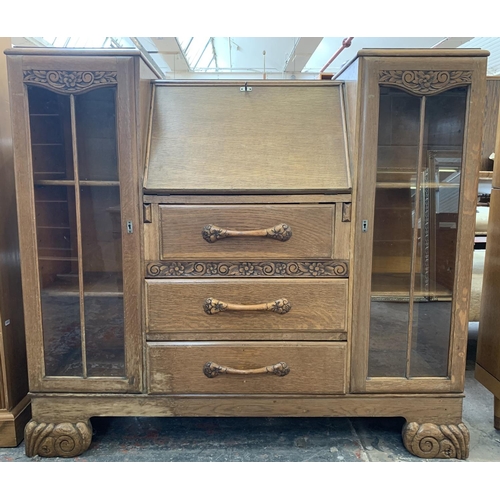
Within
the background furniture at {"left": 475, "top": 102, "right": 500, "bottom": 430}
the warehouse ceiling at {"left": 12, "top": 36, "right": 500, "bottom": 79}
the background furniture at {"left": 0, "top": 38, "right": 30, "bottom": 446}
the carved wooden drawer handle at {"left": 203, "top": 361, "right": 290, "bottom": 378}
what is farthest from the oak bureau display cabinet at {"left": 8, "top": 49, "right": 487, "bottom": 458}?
the warehouse ceiling at {"left": 12, "top": 36, "right": 500, "bottom": 79}

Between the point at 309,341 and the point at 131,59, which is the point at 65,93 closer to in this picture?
the point at 131,59

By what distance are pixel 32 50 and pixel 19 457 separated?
3.61 ft

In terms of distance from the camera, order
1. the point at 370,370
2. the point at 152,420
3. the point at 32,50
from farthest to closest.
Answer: the point at 152,420 < the point at 370,370 < the point at 32,50

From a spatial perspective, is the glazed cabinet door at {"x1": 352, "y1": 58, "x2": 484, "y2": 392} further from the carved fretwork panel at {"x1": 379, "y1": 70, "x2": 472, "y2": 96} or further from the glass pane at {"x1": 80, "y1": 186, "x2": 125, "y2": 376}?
the glass pane at {"x1": 80, "y1": 186, "x2": 125, "y2": 376}

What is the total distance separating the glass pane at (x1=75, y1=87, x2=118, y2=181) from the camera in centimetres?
94

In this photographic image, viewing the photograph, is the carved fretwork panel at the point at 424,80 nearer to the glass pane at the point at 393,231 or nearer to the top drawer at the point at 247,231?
the glass pane at the point at 393,231

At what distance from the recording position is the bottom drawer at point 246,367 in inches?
38.9

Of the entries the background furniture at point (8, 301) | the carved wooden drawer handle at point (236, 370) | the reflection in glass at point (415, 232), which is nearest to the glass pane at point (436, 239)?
the reflection in glass at point (415, 232)

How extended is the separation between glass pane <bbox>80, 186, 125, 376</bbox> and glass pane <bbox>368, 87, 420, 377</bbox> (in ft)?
2.31

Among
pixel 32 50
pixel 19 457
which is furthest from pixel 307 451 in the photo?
pixel 32 50

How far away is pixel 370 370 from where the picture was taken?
1.01 m

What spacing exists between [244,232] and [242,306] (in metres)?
0.20

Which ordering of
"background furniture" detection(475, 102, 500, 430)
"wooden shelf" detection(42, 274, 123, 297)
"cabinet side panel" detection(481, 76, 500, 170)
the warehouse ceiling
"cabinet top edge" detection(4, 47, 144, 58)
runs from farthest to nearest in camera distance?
the warehouse ceiling < "cabinet side panel" detection(481, 76, 500, 170) < "background furniture" detection(475, 102, 500, 430) < "wooden shelf" detection(42, 274, 123, 297) < "cabinet top edge" detection(4, 47, 144, 58)

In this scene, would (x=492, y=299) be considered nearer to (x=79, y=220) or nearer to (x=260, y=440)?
(x=260, y=440)
